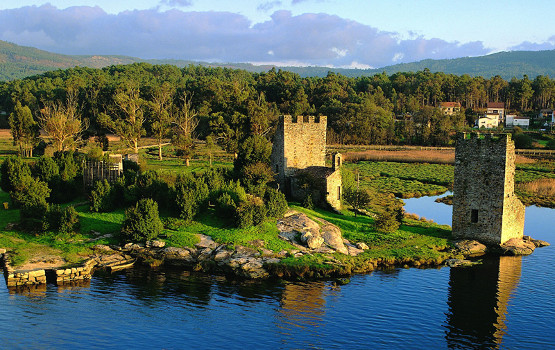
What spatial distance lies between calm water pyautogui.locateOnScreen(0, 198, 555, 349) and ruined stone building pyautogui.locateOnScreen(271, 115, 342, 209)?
487 inches

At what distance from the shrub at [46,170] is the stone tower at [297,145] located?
1876 cm

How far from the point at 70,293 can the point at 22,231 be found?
34.8 ft

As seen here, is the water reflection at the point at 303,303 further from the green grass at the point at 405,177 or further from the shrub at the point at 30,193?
the green grass at the point at 405,177

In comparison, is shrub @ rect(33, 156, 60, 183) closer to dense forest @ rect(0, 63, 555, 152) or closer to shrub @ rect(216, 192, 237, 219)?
shrub @ rect(216, 192, 237, 219)

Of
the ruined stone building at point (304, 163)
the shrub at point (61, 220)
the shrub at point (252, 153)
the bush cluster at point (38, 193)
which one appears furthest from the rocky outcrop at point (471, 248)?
the bush cluster at point (38, 193)

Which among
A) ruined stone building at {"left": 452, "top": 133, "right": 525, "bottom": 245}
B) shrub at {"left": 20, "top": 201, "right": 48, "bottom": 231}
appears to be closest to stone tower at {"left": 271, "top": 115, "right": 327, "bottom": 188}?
ruined stone building at {"left": 452, "top": 133, "right": 525, "bottom": 245}

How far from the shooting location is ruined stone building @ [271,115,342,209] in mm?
43438

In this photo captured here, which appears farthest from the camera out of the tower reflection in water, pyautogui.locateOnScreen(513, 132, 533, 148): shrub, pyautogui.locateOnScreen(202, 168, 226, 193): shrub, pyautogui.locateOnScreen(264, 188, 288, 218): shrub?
pyautogui.locateOnScreen(513, 132, 533, 148): shrub

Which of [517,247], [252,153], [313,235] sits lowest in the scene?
[517,247]

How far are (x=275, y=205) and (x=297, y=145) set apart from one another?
10.2 metres

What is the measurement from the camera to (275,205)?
37969 mm

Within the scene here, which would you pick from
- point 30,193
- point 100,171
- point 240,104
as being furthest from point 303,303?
point 240,104

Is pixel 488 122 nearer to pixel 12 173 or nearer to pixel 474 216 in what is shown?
pixel 474 216

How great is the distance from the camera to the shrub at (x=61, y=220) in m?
35.6
